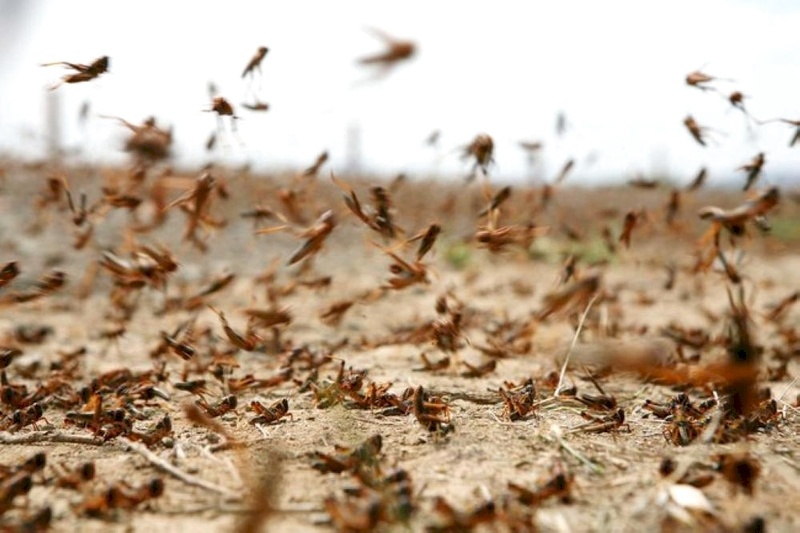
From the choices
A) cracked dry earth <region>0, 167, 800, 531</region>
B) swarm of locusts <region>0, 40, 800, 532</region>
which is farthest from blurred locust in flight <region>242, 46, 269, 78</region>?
cracked dry earth <region>0, 167, 800, 531</region>

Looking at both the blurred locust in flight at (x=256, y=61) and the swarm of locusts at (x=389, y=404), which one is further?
the blurred locust in flight at (x=256, y=61)

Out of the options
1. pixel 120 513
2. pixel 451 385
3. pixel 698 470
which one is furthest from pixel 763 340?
pixel 120 513

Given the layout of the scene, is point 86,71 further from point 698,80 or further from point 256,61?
point 698,80

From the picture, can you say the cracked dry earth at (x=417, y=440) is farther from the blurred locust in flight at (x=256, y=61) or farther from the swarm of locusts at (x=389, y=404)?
the blurred locust in flight at (x=256, y=61)

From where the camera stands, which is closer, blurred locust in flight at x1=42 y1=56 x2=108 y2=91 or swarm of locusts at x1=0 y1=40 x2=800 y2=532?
swarm of locusts at x1=0 y1=40 x2=800 y2=532

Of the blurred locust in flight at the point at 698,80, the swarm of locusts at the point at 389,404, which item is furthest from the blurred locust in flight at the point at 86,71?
the blurred locust in flight at the point at 698,80

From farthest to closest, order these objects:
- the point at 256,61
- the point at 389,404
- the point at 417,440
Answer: the point at 256,61
the point at 389,404
the point at 417,440

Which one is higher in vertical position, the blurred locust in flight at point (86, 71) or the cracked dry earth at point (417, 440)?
the blurred locust in flight at point (86, 71)

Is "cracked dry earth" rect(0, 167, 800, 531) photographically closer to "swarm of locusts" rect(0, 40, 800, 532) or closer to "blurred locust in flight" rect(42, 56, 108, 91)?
"swarm of locusts" rect(0, 40, 800, 532)

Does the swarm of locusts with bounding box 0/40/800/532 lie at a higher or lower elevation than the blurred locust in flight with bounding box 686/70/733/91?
lower

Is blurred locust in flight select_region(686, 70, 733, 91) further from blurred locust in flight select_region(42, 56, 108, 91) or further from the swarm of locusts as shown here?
blurred locust in flight select_region(42, 56, 108, 91)

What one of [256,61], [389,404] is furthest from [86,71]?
[389,404]
